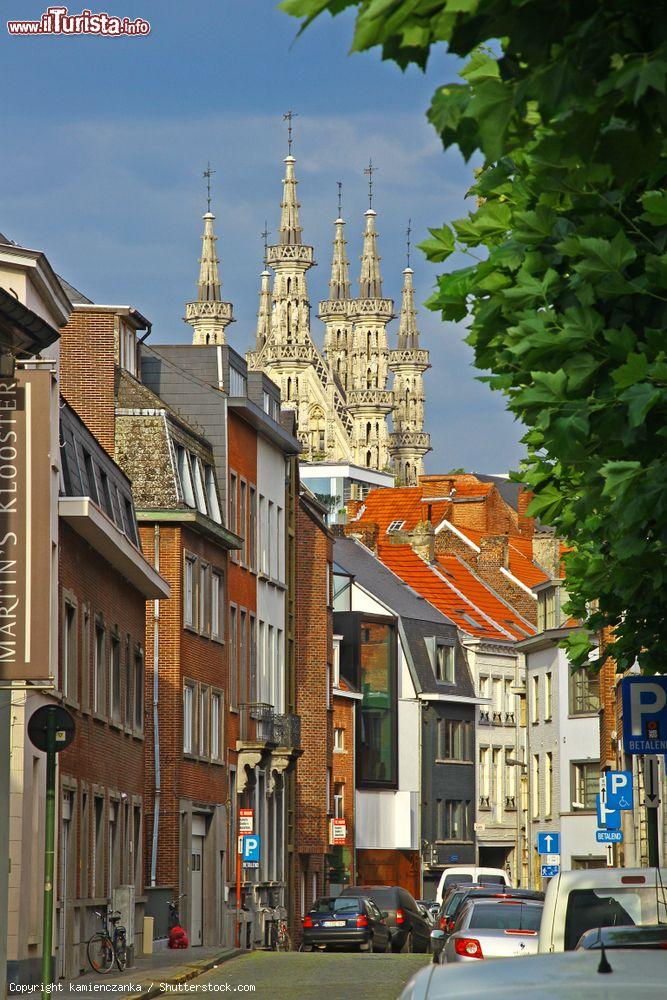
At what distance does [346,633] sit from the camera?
77.2m

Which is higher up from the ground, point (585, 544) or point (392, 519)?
point (392, 519)

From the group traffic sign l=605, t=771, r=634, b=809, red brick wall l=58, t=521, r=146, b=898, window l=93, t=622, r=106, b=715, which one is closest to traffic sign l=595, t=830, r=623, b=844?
traffic sign l=605, t=771, r=634, b=809

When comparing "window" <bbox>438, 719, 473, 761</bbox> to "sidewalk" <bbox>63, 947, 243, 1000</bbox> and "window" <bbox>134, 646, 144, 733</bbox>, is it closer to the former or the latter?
"sidewalk" <bbox>63, 947, 243, 1000</bbox>

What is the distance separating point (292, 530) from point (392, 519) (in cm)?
7142

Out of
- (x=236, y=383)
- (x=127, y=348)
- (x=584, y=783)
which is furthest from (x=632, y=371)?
(x=584, y=783)

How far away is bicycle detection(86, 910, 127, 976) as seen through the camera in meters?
33.2

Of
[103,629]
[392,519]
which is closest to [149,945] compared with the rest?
[103,629]

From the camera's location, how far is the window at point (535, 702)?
7069 centimetres

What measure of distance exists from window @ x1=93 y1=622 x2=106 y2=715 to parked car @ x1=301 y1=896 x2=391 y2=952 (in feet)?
34.7

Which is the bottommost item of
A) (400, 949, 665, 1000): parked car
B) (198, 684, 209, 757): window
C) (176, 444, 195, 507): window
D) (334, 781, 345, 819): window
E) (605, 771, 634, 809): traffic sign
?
(400, 949, 665, 1000): parked car

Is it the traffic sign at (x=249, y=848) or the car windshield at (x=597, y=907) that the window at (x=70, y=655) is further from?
the car windshield at (x=597, y=907)

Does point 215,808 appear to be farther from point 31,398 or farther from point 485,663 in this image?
point 485,663

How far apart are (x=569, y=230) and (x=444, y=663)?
7377 centimetres

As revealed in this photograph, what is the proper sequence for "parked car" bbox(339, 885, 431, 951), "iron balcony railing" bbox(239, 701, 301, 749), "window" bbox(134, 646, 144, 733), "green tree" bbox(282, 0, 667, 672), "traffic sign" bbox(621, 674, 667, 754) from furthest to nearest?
"iron balcony railing" bbox(239, 701, 301, 749) → "parked car" bbox(339, 885, 431, 951) → "window" bbox(134, 646, 144, 733) → "traffic sign" bbox(621, 674, 667, 754) → "green tree" bbox(282, 0, 667, 672)
